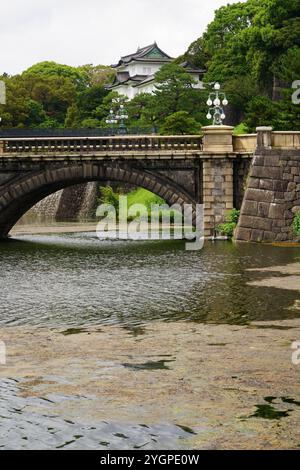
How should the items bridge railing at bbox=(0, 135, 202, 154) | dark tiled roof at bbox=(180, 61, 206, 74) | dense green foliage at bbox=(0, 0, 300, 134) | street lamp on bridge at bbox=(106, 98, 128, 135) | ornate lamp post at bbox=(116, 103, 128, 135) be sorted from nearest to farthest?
bridge railing at bbox=(0, 135, 202, 154), ornate lamp post at bbox=(116, 103, 128, 135), dense green foliage at bbox=(0, 0, 300, 134), street lamp on bridge at bbox=(106, 98, 128, 135), dark tiled roof at bbox=(180, 61, 206, 74)

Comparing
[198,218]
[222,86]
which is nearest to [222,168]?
[198,218]

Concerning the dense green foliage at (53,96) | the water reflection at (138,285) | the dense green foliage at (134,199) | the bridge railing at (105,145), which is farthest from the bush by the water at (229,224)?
the dense green foliage at (53,96)

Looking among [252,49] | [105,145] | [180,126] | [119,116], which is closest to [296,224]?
[105,145]

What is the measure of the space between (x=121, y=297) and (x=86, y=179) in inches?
1027

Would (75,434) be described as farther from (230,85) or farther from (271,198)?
(230,85)

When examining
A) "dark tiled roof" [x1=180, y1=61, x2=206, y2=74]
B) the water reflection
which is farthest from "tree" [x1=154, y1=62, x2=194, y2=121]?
the water reflection

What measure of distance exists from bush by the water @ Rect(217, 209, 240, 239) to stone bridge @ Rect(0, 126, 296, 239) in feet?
1.43

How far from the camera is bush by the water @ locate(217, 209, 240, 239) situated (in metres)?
47.5

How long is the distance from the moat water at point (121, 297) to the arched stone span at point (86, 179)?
20.5ft

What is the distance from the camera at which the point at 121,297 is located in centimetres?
2580

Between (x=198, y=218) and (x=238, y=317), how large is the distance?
2782 cm

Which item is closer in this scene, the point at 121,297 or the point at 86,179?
the point at 121,297

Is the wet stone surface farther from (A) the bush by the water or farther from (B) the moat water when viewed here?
(A) the bush by the water

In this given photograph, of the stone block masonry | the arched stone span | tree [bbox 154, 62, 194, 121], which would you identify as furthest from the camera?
tree [bbox 154, 62, 194, 121]
